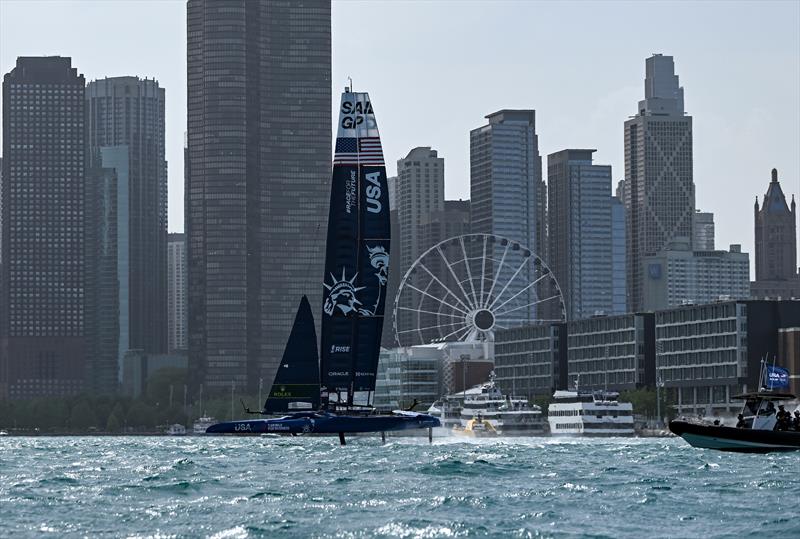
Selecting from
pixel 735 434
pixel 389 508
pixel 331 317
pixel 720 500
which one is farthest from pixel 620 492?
pixel 331 317

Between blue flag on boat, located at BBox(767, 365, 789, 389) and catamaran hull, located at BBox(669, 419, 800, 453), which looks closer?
catamaran hull, located at BBox(669, 419, 800, 453)

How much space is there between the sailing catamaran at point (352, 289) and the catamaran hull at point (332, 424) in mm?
76

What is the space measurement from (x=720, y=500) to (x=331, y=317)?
74.6 m

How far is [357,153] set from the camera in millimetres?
149125

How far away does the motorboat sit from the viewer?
404 feet

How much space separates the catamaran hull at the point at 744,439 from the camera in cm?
12300

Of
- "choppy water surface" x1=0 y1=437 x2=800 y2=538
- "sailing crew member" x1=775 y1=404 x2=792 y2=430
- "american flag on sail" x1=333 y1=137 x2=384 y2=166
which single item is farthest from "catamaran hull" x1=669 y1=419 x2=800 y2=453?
"american flag on sail" x1=333 y1=137 x2=384 y2=166

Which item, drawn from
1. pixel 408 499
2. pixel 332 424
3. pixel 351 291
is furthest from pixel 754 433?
pixel 408 499

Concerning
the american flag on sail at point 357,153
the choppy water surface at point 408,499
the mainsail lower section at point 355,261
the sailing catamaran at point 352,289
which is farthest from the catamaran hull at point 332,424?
the choppy water surface at point 408,499

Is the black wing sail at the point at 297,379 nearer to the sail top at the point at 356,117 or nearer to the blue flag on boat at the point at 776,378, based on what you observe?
the sail top at the point at 356,117

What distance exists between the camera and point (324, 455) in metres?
133

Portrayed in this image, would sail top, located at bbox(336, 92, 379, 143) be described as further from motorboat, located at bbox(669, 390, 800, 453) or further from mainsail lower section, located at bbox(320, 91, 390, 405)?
motorboat, located at bbox(669, 390, 800, 453)

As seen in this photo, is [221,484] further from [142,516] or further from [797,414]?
[797,414]

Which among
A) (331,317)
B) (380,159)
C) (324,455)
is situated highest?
(380,159)
